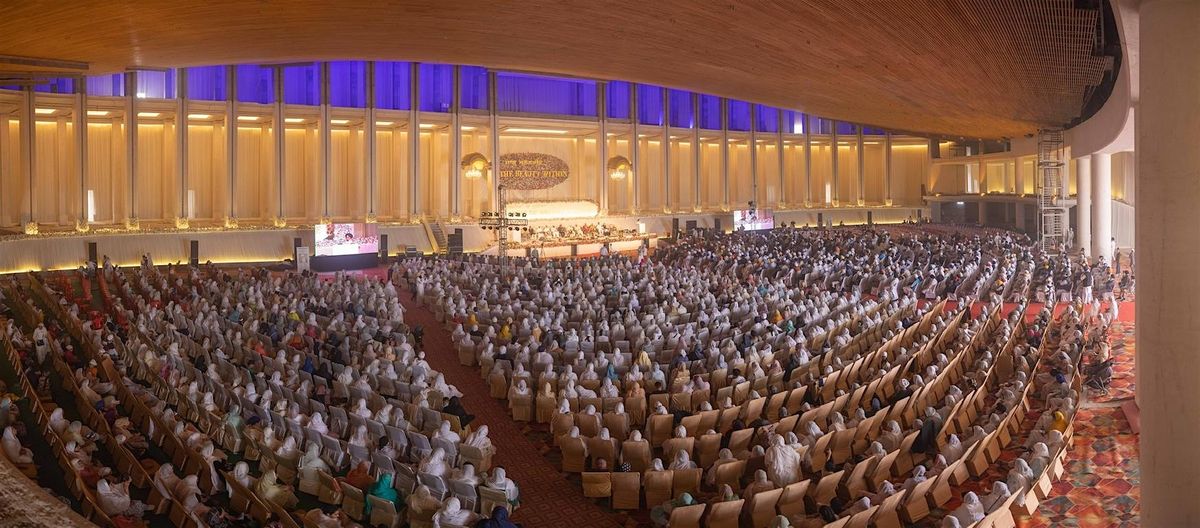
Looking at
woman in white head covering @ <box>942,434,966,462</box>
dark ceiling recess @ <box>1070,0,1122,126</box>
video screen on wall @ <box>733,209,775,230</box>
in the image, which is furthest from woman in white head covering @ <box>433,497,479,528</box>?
video screen on wall @ <box>733,209,775,230</box>

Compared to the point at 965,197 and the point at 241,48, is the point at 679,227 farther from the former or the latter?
the point at 241,48

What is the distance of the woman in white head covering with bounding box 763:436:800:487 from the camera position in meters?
8.26

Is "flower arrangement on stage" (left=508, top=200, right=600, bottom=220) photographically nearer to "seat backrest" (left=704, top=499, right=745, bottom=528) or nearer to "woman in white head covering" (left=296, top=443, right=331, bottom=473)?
"woman in white head covering" (left=296, top=443, right=331, bottom=473)

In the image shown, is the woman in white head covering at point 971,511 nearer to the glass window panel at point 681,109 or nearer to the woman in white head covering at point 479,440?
the woman in white head covering at point 479,440

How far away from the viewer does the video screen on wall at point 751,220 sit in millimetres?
38219

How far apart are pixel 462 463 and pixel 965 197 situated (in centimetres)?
4635

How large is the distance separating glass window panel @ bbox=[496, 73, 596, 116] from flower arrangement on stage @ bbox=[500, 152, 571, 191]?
8.21 ft

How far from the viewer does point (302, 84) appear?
1283 inches

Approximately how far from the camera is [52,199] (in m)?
28.5

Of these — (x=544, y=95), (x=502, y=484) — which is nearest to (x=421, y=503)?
(x=502, y=484)

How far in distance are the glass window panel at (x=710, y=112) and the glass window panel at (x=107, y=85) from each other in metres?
28.2

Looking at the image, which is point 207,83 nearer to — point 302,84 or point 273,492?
point 302,84

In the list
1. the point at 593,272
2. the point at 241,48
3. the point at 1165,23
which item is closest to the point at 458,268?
the point at 593,272

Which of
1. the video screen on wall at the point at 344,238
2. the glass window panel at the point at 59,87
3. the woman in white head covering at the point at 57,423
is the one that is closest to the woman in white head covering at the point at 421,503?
the woman in white head covering at the point at 57,423
